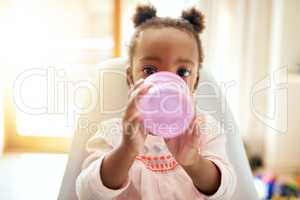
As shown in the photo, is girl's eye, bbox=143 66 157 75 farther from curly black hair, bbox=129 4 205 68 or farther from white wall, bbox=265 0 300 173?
white wall, bbox=265 0 300 173

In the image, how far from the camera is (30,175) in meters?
1.52

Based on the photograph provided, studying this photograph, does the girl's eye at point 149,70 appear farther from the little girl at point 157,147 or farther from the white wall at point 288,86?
the white wall at point 288,86

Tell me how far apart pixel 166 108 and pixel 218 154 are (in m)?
0.23

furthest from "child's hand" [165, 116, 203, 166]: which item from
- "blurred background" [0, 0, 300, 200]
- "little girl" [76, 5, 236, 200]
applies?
"blurred background" [0, 0, 300, 200]

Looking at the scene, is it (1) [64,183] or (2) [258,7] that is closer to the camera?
(1) [64,183]

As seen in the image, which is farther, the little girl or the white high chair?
the white high chair

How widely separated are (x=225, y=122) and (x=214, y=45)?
0.72 m

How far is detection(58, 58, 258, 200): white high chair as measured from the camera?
816 millimetres

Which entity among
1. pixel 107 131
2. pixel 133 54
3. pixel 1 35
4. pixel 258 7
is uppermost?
pixel 258 7

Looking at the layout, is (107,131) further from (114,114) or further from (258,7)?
(258,7)

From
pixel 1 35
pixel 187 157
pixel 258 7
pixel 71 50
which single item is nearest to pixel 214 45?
pixel 258 7

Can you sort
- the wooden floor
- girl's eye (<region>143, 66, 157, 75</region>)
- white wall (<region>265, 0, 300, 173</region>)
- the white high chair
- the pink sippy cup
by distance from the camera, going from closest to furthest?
the pink sippy cup, girl's eye (<region>143, 66, 157, 75</region>), the white high chair, the wooden floor, white wall (<region>265, 0, 300, 173</region>)

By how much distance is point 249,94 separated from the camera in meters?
1.61

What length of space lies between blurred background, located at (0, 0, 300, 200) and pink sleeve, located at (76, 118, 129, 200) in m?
0.75
